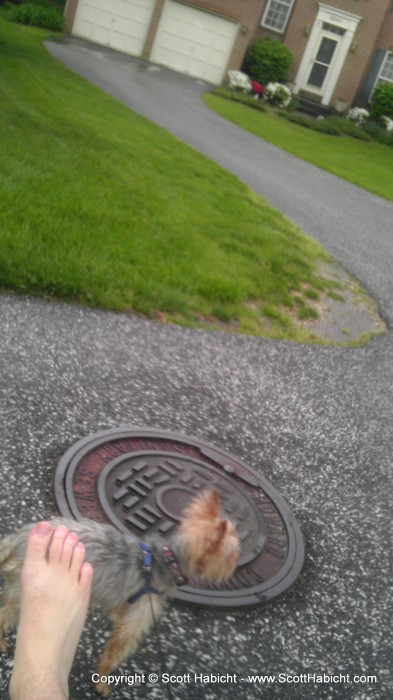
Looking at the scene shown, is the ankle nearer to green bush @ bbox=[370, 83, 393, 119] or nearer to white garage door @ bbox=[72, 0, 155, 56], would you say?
white garage door @ bbox=[72, 0, 155, 56]

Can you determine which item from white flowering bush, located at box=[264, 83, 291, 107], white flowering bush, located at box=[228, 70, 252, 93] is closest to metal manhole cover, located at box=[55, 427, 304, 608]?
white flowering bush, located at box=[264, 83, 291, 107]

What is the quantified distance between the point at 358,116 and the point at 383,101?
1.32 metres

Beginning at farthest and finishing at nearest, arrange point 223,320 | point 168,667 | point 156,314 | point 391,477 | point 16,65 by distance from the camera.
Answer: point 16,65, point 223,320, point 156,314, point 391,477, point 168,667

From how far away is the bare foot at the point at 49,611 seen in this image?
2.20 meters

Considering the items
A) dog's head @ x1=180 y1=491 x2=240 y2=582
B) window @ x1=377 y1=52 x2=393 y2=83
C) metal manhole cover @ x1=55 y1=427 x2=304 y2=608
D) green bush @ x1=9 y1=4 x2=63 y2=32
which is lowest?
metal manhole cover @ x1=55 y1=427 x2=304 y2=608

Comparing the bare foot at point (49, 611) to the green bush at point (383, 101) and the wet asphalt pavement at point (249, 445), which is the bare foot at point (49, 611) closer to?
the wet asphalt pavement at point (249, 445)

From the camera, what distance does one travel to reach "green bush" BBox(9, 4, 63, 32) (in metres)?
28.5

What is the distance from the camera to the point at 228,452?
436cm

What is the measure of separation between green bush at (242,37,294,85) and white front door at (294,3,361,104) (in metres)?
1.18

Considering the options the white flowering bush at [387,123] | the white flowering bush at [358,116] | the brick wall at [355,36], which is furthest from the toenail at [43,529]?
the brick wall at [355,36]

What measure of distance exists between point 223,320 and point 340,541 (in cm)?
301

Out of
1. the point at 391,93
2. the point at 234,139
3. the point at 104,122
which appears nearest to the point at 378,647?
the point at 104,122

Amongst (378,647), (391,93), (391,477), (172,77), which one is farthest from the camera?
(391,93)

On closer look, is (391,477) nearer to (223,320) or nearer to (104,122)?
(223,320)
